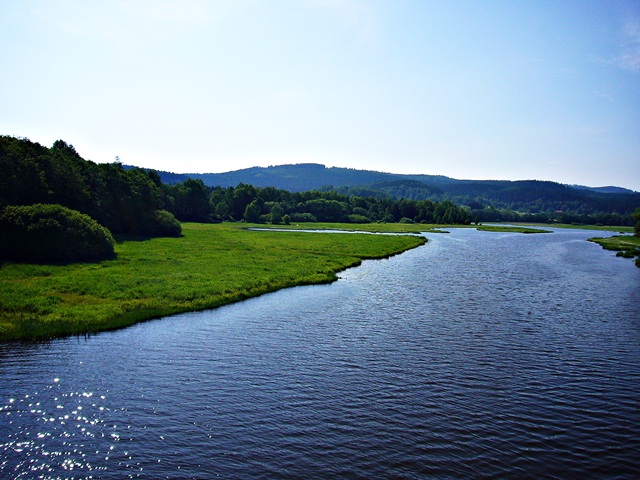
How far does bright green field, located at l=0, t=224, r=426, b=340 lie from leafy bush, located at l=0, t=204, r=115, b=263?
11.1 ft

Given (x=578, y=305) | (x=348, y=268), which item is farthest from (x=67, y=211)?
(x=578, y=305)

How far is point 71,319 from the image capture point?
2828 centimetres

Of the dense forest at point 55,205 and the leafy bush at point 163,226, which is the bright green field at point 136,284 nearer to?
the dense forest at point 55,205

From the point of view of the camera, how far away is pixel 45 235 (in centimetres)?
4628

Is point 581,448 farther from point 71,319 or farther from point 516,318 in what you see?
point 71,319

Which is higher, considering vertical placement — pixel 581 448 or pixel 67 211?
pixel 67 211

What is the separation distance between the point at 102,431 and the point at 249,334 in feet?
40.7

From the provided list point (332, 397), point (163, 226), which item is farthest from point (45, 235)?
point (163, 226)

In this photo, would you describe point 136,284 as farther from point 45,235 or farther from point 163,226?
point 163,226

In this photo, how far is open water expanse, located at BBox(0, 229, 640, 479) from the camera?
14.2 metres

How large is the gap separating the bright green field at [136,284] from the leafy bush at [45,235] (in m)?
3.37

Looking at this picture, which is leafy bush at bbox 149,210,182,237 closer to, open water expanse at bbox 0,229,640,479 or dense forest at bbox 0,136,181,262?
dense forest at bbox 0,136,181,262

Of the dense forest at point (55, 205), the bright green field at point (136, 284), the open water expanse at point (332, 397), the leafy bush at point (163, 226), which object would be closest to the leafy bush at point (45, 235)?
the dense forest at point (55, 205)

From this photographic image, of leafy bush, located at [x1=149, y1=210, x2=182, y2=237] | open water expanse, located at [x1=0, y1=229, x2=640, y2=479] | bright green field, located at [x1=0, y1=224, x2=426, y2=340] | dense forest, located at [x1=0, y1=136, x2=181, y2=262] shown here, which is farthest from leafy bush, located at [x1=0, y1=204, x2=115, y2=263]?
leafy bush, located at [x1=149, y1=210, x2=182, y2=237]
